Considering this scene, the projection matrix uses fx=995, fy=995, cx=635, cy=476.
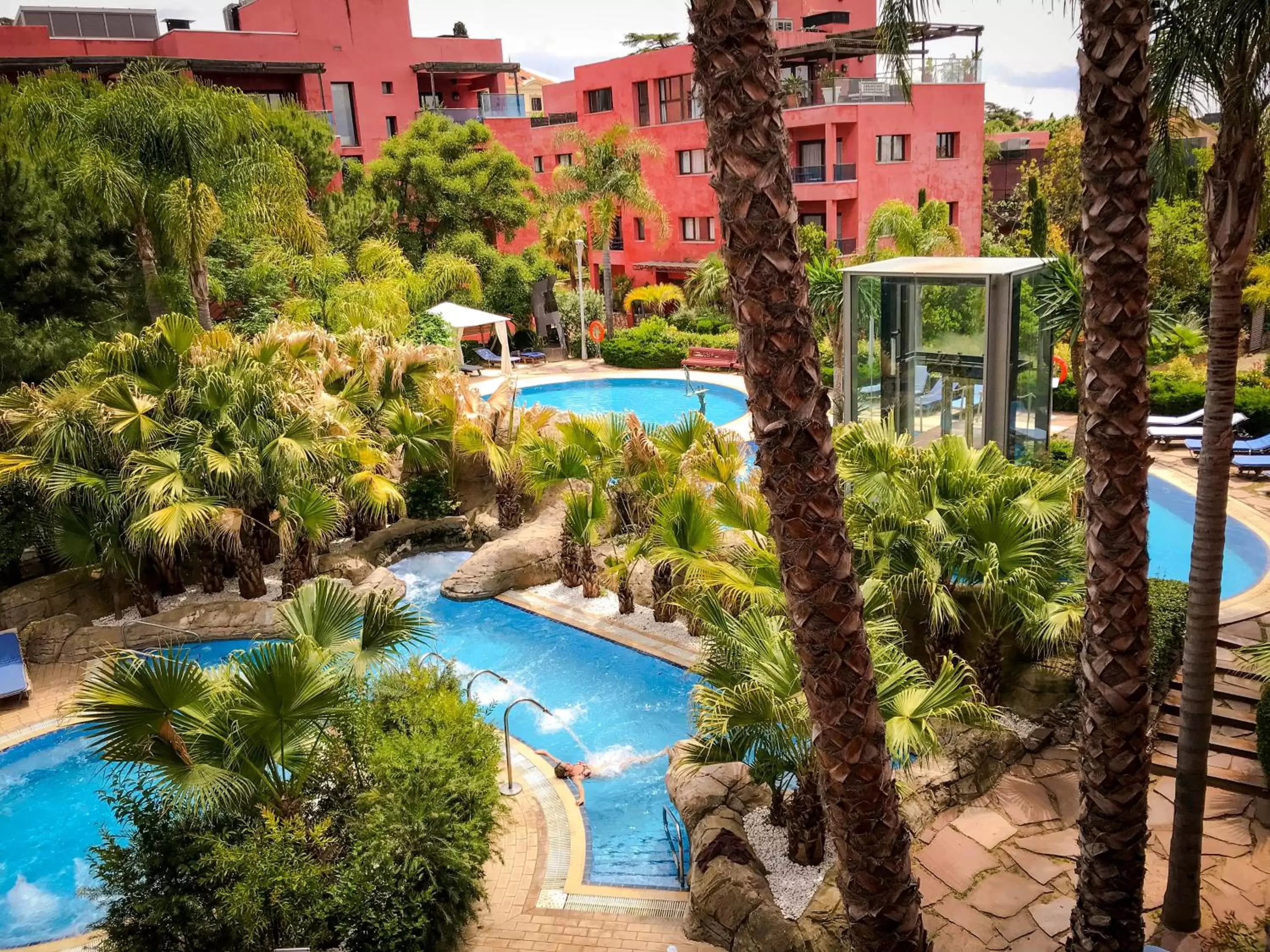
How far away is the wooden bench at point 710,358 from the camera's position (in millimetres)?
28953

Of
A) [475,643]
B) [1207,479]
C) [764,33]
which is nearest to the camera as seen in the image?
[764,33]

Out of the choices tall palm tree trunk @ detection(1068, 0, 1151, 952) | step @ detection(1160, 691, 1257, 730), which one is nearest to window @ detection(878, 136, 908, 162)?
step @ detection(1160, 691, 1257, 730)

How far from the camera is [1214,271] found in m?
6.32

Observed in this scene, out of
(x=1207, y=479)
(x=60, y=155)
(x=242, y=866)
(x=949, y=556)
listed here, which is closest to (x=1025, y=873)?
(x=949, y=556)

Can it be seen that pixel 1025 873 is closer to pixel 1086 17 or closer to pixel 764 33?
pixel 1086 17

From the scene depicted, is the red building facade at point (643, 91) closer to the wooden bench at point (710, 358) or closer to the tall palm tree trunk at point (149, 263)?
the wooden bench at point (710, 358)

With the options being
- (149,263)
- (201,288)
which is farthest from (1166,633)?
(149,263)

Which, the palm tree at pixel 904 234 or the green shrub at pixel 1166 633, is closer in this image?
the green shrub at pixel 1166 633

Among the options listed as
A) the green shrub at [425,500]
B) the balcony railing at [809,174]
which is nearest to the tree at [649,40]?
the balcony railing at [809,174]

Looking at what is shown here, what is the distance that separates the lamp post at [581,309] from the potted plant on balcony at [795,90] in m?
8.56

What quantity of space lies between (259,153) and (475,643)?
12059 mm

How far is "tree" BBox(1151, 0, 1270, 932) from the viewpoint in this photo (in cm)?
615

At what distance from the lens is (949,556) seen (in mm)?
9195

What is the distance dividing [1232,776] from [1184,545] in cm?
707
